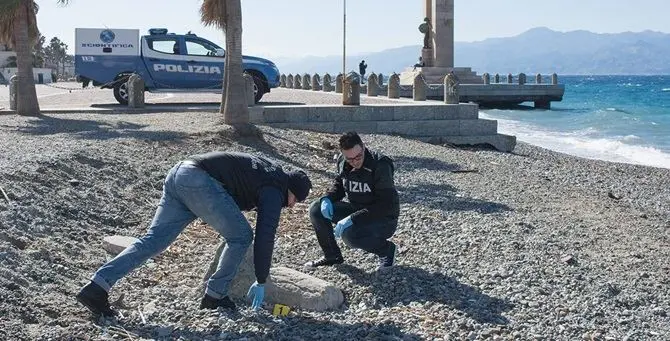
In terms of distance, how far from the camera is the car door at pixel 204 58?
921 inches

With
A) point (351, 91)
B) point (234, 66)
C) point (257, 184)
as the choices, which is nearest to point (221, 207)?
point (257, 184)

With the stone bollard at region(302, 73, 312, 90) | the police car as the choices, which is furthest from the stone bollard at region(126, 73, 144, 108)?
the stone bollard at region(302, 73, 312, 90)

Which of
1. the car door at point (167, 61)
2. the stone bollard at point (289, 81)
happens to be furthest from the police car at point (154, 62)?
the stone bollard at point (289, 81)

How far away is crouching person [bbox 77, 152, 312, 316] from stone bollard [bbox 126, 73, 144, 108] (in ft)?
51.6

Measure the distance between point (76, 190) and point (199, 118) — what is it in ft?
27.5

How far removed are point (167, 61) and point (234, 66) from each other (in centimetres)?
665

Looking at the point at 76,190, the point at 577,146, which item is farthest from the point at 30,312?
the point at 577,146

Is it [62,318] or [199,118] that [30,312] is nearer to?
[62,318]

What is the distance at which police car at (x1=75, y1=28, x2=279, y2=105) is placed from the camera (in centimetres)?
2236

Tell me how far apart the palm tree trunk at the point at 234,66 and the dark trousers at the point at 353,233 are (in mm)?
9384

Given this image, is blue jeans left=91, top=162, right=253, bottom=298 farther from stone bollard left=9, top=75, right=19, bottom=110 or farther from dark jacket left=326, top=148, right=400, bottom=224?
stone bollard left=9, top=75, right=19, bottom=110

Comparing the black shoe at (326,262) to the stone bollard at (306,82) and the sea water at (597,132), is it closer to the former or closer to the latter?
the sea water at (597,132)

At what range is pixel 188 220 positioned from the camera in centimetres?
610

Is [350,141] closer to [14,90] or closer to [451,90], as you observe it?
[14,90]
